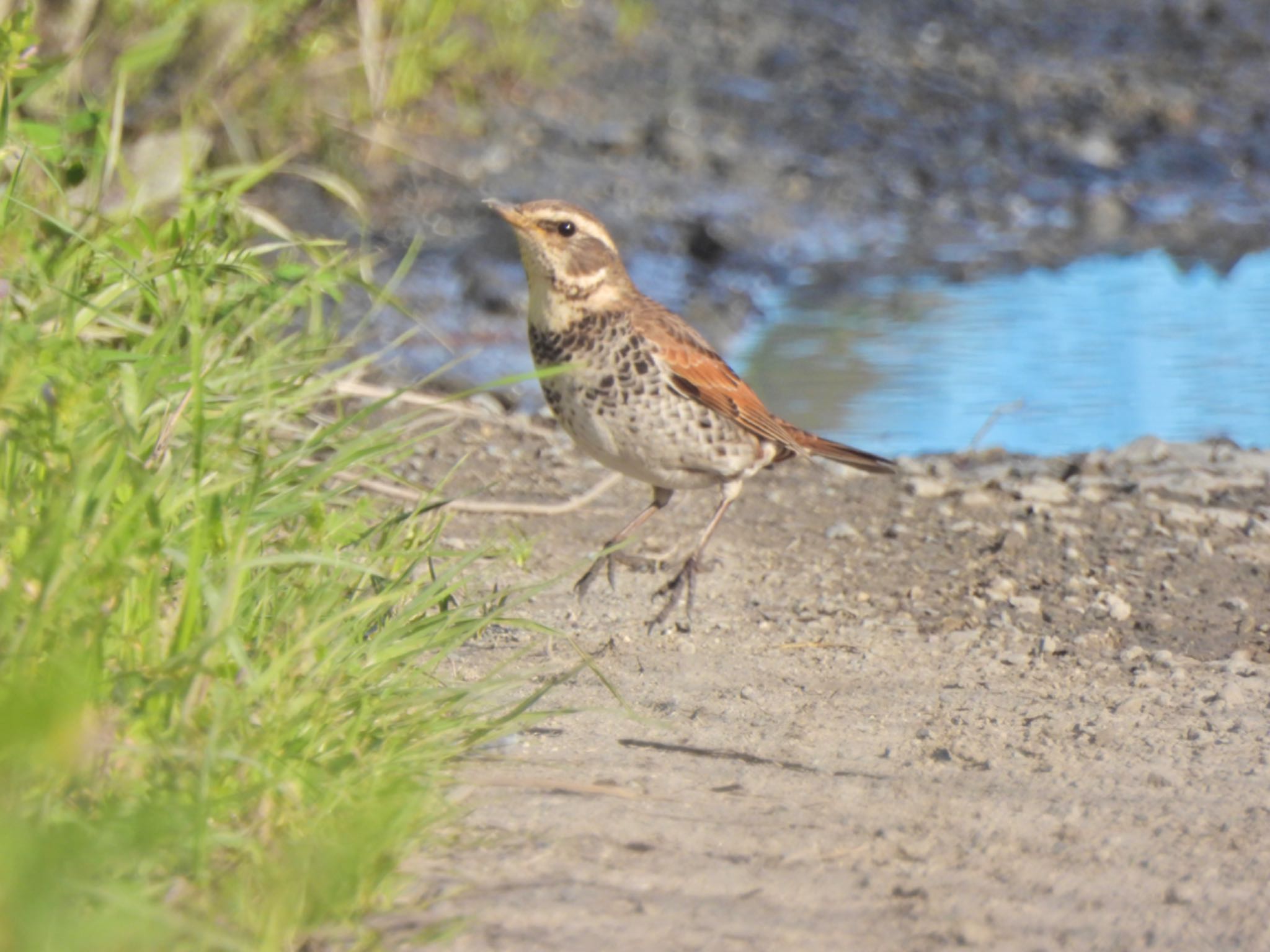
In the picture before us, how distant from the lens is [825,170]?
11375mm

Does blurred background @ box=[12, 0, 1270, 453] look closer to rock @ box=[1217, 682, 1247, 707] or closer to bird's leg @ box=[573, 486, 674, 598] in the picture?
bird's leg @ box=[573, 486, 674, 598]

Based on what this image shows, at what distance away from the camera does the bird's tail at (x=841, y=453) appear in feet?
17.3

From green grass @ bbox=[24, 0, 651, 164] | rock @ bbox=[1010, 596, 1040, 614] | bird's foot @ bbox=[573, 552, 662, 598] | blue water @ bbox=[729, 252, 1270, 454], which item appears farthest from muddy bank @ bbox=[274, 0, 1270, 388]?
rock @ bbox=[1010, 596, 1040, 614]

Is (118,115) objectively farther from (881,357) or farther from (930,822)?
(881,357)

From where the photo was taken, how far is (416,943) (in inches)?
103

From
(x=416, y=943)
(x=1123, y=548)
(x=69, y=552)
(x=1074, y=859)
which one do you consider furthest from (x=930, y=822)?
(x=1123, y=548)

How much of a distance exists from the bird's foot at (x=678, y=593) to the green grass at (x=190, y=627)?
56 cm

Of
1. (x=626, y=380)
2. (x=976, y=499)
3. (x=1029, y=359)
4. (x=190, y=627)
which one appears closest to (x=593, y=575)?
(x=626, y=380)

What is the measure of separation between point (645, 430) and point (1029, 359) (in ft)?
11.7

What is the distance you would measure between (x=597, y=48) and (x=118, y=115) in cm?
872

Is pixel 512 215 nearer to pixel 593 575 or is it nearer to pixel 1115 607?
pixel 593 575

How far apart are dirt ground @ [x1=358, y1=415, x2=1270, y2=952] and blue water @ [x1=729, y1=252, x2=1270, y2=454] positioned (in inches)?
28.4

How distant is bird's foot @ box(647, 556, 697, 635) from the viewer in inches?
183

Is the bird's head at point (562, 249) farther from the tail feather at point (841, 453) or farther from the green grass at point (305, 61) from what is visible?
the green grass at point (305, 61)
